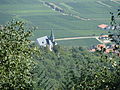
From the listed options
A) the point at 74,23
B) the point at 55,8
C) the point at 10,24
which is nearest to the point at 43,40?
the point at 74,23

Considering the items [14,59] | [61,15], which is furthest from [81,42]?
[14,59]

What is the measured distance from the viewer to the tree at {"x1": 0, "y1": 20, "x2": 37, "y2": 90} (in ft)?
23.5

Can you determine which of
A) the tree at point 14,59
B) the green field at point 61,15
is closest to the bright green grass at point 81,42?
the green field at point 61,15

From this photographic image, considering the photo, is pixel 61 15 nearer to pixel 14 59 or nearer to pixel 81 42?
pixel 81 42

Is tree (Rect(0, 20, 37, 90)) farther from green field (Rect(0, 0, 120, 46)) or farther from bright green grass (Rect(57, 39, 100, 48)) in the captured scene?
green field (Rect(0, 0, 120, 46))

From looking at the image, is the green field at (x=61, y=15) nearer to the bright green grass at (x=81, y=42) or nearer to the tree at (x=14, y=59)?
the bright green grass at (x=81, y=42)

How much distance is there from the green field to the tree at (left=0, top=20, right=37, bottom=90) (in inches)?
2351

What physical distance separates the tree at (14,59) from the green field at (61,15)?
59.7 m

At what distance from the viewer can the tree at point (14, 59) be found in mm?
7150

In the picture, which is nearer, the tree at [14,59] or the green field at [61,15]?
the tree at [14,59]

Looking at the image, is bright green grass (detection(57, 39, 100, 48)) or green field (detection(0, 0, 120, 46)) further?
green field (detection(0, 0, 120, 46))

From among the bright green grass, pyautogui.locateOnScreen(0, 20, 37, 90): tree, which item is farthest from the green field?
pyautogui.locateOnScreen(0, 20, 37, 90): tree

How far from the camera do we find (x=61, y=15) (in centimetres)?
9238

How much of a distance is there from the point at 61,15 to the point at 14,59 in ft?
281
